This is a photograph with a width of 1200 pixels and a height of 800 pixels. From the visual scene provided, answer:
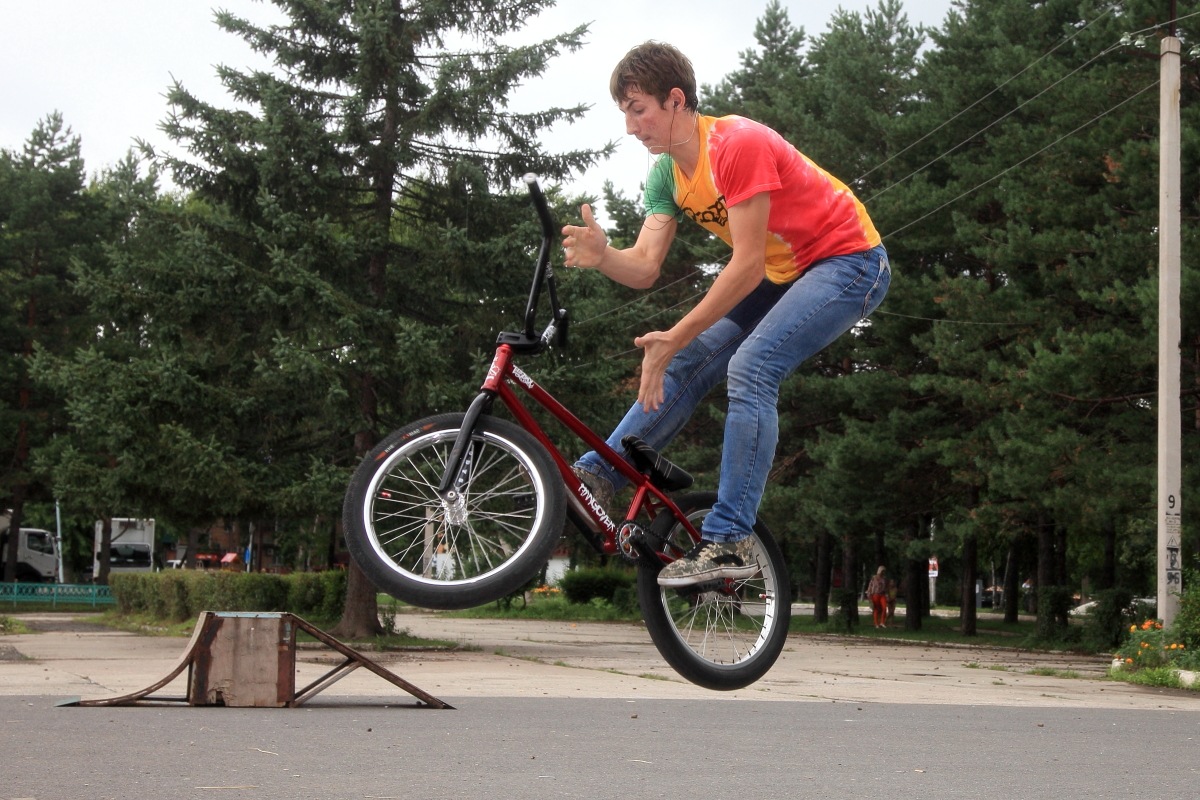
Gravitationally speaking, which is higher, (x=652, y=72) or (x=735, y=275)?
(x=652, y=72)

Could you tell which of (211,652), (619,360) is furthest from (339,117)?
(211,652)

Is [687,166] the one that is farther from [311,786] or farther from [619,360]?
[619,360]

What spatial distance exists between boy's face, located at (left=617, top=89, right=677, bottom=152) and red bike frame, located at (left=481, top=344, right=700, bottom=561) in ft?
2.62

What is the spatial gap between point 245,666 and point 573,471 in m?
14.2

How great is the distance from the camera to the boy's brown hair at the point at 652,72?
3.96 meters

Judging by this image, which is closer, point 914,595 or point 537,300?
point 537,300

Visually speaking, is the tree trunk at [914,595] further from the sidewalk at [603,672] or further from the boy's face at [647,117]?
the boy's face at [647,117]

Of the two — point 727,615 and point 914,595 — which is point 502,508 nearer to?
point 727,615

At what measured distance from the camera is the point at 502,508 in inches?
154

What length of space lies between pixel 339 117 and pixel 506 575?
66.4 feet

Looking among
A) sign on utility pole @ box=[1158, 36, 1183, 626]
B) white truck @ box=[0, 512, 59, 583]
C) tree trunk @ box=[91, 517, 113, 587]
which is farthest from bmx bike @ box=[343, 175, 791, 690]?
white truck @ box=[0, 512, 59, 583]

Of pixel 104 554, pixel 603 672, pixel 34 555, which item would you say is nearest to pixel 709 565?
pixel 603 672

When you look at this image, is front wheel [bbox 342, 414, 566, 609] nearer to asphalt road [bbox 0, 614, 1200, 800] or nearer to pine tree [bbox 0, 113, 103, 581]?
asphalt road [bbox 0, 614, 1200, 800]

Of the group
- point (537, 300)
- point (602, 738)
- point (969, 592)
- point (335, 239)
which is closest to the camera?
point (537, 300)
